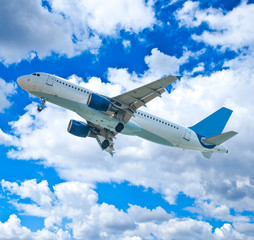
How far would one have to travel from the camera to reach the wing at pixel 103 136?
41969 mm

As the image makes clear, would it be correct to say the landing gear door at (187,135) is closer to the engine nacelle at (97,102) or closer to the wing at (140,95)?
the wing at (140,95)

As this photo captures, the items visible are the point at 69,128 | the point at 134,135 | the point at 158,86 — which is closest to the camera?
the point at 158,86

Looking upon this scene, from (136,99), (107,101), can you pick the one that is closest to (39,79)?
(107,101)

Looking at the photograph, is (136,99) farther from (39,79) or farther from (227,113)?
(227,113)

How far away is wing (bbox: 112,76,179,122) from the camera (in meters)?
30.9

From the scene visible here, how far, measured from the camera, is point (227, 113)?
141ft

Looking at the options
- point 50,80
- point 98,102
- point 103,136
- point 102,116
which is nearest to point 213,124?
point 103,136

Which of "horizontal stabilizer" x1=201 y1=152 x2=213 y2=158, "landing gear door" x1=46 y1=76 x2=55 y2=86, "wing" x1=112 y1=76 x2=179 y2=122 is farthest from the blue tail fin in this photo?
"landing gear door" x1=46 y1=76 x2=55 y2=86

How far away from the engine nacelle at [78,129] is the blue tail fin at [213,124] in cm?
1370

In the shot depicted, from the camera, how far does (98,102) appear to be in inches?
1304

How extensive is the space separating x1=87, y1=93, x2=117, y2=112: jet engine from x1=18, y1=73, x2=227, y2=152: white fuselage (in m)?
1.21

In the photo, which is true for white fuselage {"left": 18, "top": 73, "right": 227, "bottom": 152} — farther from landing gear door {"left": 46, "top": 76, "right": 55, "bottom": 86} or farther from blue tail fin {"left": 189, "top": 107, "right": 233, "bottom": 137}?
blue tail fin {"left": 189, "top": 107, "right": 233, "bottom": 137}

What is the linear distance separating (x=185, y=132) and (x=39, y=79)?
1811cm

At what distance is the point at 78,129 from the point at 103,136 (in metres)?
3.71
